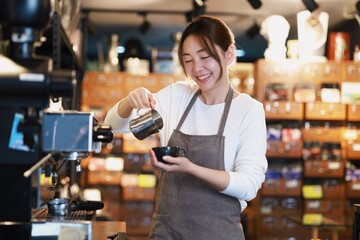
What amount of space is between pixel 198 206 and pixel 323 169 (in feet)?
18.3

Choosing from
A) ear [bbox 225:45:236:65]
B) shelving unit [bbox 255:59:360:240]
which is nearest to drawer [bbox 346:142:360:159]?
shelving unit [bbox 255:59:360:240]

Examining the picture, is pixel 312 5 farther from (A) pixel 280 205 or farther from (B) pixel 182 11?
(B) pixel 182 11

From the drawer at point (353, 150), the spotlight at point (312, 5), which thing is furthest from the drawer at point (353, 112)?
the spotlight at point (312, 5)

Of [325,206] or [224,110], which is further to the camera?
[325,206]

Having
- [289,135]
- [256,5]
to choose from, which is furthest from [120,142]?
[256,5]

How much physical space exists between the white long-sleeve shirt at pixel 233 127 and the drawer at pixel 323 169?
533 cm

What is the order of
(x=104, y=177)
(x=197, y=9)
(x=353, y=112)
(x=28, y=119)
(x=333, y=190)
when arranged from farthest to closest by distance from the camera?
(x=104, y=177), (x=197, y=9), (x=333, y=190), (x=353, y=112), (x=28, y=119)

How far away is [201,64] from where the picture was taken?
2047mm

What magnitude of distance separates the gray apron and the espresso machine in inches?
21.8

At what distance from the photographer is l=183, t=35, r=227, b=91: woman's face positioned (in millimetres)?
2049

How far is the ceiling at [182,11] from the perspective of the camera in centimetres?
768

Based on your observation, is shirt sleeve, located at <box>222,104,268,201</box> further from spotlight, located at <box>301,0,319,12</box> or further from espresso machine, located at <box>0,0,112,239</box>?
spotlight, located at <box>301,0,319,12</box>

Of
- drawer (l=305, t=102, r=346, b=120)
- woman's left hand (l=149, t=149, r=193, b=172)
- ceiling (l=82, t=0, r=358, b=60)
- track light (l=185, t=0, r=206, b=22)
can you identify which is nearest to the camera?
woman's left hand (l=149, t=149, r=193, b=172)

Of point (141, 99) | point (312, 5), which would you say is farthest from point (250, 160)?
point (312, 5)
